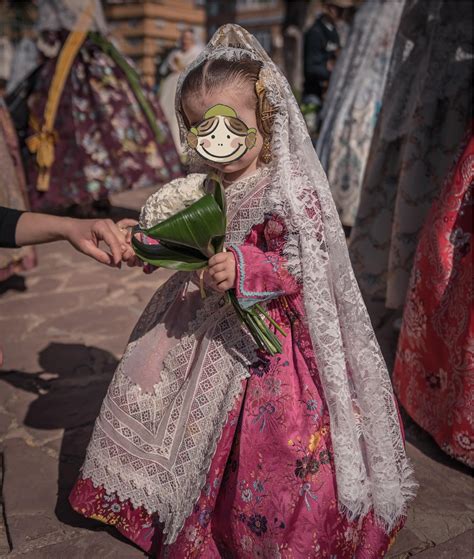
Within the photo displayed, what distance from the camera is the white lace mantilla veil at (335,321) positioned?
1.53m

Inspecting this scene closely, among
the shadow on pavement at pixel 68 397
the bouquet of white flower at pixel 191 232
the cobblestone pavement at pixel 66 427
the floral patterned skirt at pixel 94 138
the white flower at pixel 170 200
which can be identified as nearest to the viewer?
the bouquet of white flower at pixel 191 232

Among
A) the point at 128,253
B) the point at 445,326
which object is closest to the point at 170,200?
the point at 128,253

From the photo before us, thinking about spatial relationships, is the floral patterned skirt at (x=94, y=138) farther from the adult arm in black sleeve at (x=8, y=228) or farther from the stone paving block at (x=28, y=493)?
the adult arm in black sleeve at (x=8, y=228)

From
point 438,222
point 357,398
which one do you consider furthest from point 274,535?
point 438,222

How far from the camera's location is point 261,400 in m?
1.56

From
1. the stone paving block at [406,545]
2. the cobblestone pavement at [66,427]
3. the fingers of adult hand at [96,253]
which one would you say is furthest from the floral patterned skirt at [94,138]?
the stone paving block at [406,545]

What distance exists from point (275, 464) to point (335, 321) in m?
0.39

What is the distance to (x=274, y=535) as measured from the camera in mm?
1487

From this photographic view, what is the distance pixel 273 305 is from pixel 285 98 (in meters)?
0.54

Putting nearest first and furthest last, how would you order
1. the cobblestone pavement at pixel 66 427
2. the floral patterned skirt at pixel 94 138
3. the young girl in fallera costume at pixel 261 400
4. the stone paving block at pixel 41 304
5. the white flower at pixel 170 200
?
1. the young girl in fallera costume at pixel 261 400
2. the white flower at pixel 170 200
3. the cobblestone pavement at pixel 66 427
4. the stone paving block at pixel 41 304
5. the floral patterned skirt at pixel 94 138

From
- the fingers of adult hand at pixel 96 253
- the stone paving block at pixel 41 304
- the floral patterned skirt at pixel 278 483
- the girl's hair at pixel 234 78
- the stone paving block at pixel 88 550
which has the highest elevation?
the girl's hair at pixel 234 78

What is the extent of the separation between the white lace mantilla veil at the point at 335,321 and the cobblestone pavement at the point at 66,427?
32 centimetres

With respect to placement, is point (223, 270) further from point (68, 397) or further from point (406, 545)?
point (68, 397)
